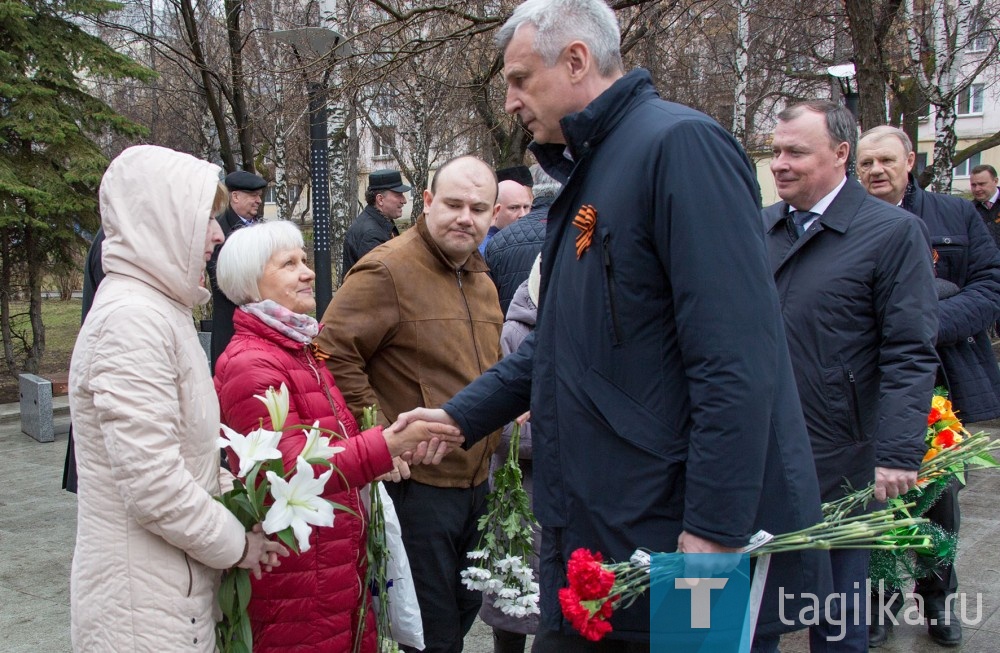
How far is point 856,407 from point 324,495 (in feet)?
6.18

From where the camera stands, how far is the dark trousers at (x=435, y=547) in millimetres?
3514

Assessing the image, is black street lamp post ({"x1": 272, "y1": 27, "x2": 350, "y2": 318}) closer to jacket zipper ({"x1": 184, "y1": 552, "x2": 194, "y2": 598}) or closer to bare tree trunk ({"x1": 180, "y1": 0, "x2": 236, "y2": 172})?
bare tree trunk ({"x1": 180, "y1": 0, "x2": 236, "y2": 172})

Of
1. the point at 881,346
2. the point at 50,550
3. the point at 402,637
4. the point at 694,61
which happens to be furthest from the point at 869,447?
the point at 694,61

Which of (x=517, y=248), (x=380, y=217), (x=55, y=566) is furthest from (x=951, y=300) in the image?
(x=380, y=217)

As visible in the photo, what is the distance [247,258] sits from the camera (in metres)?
3.14

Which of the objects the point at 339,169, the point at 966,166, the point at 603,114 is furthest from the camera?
the point at 966,166

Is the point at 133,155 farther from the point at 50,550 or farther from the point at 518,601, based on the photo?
the point at 50,550

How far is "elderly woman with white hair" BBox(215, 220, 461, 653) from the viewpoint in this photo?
2898 millimetres

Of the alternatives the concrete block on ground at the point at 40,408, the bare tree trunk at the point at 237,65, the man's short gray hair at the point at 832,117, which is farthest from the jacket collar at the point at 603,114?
the bare tree trunk at the point at 237,65

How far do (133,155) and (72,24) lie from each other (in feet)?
38.9

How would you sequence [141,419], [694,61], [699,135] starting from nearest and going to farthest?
[699,135]
[141,419]
[694,61]

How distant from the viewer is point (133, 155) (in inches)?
99.6

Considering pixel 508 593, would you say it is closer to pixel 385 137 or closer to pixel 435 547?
pixel 435 547

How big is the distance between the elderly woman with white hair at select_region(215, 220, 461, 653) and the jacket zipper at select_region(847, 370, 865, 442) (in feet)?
4.75
